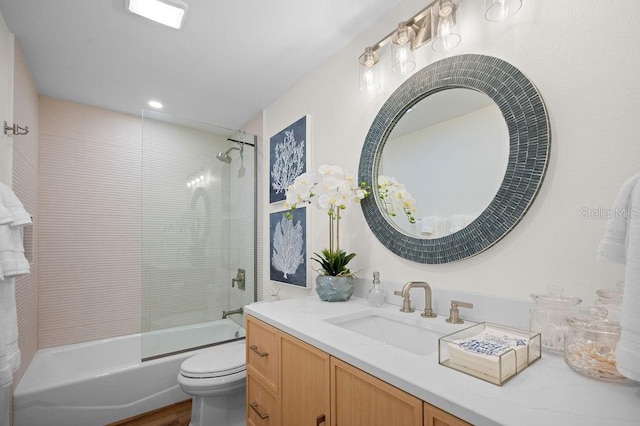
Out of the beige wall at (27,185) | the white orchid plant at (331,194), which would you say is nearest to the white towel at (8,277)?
the beige wall at (27,185)

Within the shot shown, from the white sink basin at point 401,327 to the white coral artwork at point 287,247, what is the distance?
32.3 inches

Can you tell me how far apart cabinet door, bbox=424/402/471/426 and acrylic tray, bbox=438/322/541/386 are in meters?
0.13

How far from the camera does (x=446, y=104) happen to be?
1.29m

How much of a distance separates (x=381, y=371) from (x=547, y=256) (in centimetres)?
66

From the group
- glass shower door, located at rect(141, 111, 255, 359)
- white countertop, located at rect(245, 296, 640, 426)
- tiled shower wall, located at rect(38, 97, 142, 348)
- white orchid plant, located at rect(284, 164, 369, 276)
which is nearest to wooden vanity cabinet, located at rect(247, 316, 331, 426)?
white countertop, located at rect(245, 296, 640, 426)

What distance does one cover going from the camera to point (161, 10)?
60.3 inches

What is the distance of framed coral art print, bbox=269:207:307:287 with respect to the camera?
2.10 metres

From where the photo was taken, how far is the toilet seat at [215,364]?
1805mm

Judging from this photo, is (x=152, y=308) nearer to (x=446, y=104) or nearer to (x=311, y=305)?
(x=311, y=305)

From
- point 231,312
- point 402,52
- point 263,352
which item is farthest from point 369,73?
point 231,312

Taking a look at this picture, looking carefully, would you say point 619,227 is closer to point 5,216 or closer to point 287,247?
point 287,247

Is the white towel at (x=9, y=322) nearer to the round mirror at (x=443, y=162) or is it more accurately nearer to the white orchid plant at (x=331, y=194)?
the white orchid plant at (x=331, y=194)

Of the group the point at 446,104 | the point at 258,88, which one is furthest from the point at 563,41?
the point at 258,88

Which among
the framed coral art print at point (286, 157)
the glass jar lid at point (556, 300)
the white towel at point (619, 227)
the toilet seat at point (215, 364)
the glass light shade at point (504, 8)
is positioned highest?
the glass light shade at point (504, 8)
